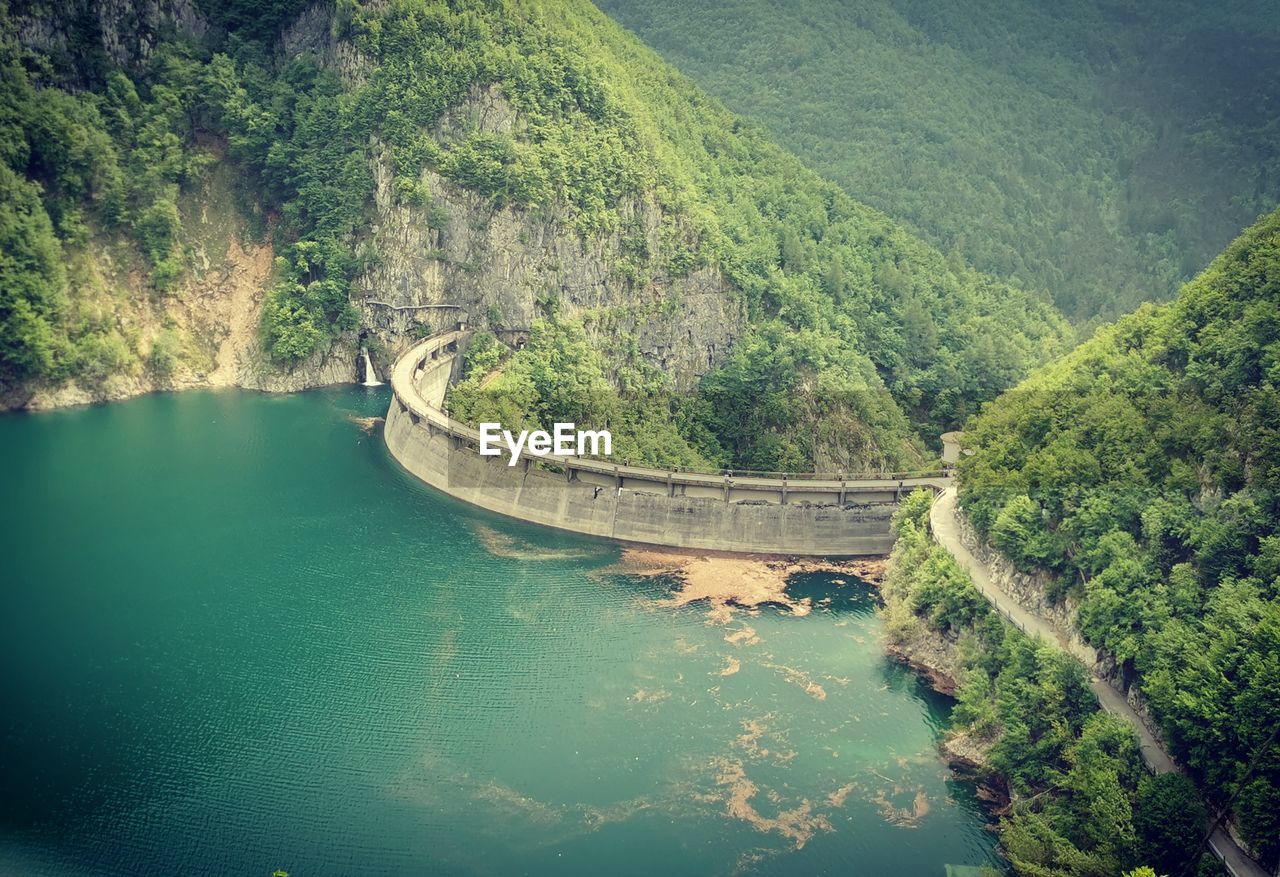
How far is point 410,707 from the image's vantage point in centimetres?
7269

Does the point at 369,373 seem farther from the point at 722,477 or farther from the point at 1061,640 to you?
the point at 1061,640

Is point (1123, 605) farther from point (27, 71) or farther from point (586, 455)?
point (27, 71)

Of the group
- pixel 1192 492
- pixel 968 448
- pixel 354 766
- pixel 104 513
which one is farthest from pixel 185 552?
pixel 1192 492

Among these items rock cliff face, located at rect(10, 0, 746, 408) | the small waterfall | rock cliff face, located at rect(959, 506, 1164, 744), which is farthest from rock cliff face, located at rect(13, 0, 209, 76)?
rock cliff face, located at rect(959, 506, 1164, 744)

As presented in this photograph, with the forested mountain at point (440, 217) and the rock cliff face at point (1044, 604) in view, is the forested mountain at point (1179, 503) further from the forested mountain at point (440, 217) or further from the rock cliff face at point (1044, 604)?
the forested mountain at point (440, 217)

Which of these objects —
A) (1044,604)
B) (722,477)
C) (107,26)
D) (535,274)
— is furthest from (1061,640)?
(107,26)

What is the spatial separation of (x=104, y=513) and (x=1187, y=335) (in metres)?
77.5

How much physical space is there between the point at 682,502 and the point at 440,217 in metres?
45.9

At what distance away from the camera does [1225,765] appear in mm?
59062

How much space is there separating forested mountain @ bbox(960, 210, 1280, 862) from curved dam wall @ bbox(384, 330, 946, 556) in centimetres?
1082

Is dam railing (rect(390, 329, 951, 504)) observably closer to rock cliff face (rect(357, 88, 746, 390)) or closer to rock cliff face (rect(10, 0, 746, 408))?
rock cliff face (rect(357, 88, 746, 390))

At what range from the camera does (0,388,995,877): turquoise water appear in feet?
204

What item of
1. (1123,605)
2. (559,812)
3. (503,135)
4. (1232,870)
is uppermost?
(503,135)

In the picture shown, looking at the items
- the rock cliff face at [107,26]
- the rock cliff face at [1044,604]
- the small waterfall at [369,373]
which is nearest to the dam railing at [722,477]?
the rock cliff face at [1044,604]
